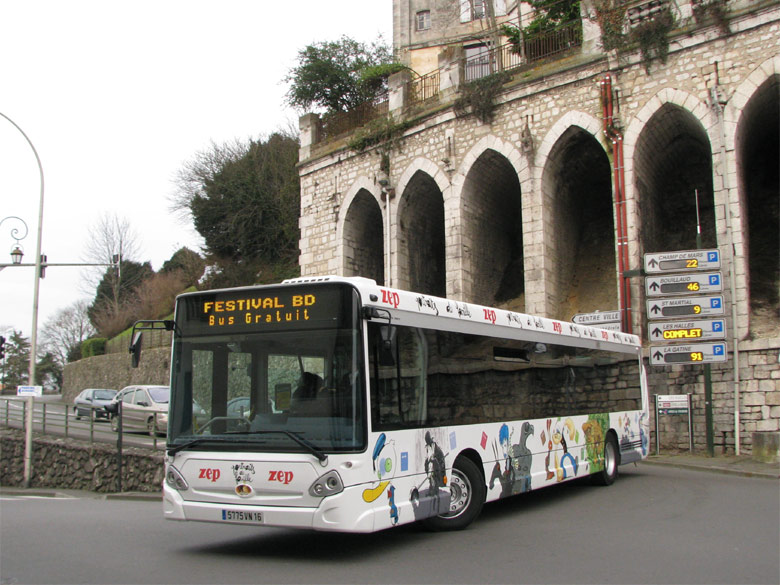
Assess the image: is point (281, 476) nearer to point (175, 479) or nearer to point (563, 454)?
point (175, 479)

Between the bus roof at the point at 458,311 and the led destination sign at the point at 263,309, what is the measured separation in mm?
142

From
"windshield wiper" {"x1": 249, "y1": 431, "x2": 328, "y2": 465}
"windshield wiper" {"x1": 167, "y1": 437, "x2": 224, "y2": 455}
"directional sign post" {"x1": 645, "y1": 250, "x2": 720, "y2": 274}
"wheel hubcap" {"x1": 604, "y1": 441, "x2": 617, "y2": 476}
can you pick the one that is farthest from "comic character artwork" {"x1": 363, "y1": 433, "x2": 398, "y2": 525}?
"directional sign post" {"x1": 645, "y1": 250, "x2": 720, "y2": 274}

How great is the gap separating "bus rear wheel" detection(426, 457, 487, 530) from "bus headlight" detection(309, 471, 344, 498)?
182 cm

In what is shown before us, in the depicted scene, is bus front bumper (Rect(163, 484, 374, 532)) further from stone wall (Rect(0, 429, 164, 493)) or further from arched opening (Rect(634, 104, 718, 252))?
arched opening (Rect(634, 104, 718, 252))

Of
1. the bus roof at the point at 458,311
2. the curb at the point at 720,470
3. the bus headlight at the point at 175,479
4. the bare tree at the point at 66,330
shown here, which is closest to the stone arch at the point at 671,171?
the curb at the point at 720,470

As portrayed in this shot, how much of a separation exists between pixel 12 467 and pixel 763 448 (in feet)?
53.8

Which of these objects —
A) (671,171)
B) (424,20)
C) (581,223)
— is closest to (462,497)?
(671,171)

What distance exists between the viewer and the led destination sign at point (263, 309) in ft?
21.1

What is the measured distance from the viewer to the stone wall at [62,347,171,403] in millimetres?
35438

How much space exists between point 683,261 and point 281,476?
1173 cm

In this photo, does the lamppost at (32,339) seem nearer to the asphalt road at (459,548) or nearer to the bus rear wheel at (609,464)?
the asphalt road at (459,548)

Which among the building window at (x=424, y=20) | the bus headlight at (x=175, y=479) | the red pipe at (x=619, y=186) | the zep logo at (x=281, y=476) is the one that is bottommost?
the bus headlight at (x=175, y=479)

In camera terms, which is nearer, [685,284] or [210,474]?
[210,474]

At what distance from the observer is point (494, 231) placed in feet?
76.9
